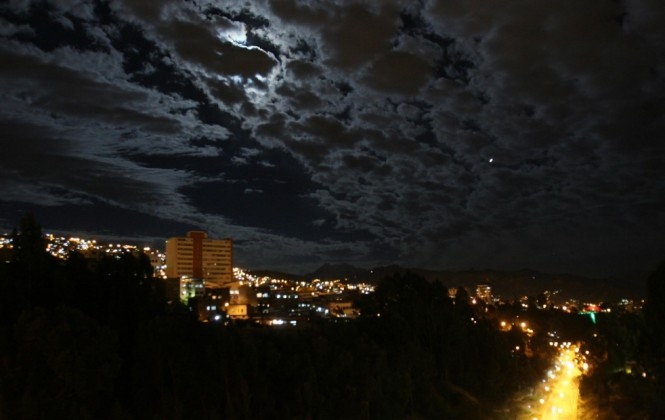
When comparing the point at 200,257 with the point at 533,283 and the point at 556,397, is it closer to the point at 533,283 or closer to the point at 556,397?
the point at 556,397

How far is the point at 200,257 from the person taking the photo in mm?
86500

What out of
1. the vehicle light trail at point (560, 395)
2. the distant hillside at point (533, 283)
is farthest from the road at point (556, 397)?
the distant hillside at point (533, 283)

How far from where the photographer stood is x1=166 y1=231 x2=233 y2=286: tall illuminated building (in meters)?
84.9

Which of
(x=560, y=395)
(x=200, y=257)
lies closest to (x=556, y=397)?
(x=560, y=395)

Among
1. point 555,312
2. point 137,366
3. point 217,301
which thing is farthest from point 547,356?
point 137,366

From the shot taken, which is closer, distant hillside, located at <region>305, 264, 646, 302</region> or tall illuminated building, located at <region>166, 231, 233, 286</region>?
tall illuminated building, located at <region>166, 231, 233, 286</region>

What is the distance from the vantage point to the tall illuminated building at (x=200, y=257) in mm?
84875

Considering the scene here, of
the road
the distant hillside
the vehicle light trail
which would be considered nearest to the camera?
the road

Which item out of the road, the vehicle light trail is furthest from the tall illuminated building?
the road

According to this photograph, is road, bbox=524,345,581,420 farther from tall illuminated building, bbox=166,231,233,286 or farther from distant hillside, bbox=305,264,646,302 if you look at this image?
distant hillside, bbox=305,264,646,302

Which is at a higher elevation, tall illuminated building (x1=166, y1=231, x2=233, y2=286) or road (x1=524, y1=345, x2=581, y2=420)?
tall illuminated building (x1=166, y1=231, x2=233, y2=286)

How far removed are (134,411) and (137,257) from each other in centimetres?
588

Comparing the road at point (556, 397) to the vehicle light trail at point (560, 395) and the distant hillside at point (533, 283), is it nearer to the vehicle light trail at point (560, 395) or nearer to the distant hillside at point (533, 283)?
the vehicle light trail at point (560, 395)

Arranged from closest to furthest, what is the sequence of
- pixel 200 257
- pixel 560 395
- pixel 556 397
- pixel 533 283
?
pixel 556 397, pixel 560 395, pixel 200 257, pixel 533 283
